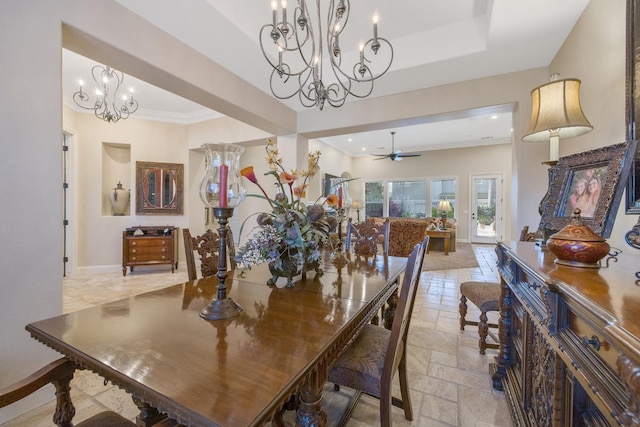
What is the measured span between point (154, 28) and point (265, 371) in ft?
9.50

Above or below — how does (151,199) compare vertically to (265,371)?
above

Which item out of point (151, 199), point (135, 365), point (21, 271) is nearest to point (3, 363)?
point (21, 271)

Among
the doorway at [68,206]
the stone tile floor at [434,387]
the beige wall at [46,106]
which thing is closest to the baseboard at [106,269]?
the doorway at [68,206]

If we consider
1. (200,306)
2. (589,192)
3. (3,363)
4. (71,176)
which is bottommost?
(3,363)

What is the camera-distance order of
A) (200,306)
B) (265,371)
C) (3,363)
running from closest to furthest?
(265,371) → (200,306) → (3,363)

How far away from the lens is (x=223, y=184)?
105cm

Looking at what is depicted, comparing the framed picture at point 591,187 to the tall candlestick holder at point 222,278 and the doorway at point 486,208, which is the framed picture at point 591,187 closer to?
the tall candlestick holder at point 222,278

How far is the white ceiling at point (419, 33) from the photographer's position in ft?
7.13

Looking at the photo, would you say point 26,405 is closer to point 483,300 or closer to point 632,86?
point 483,300

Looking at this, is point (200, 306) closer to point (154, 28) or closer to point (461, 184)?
point (154, 28)

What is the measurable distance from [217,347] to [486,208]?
9.35 meters

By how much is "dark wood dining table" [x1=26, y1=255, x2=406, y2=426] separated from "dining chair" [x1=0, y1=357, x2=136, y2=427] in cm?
9

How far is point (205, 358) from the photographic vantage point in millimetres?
777

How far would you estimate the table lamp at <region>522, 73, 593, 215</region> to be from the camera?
149 centimetres
